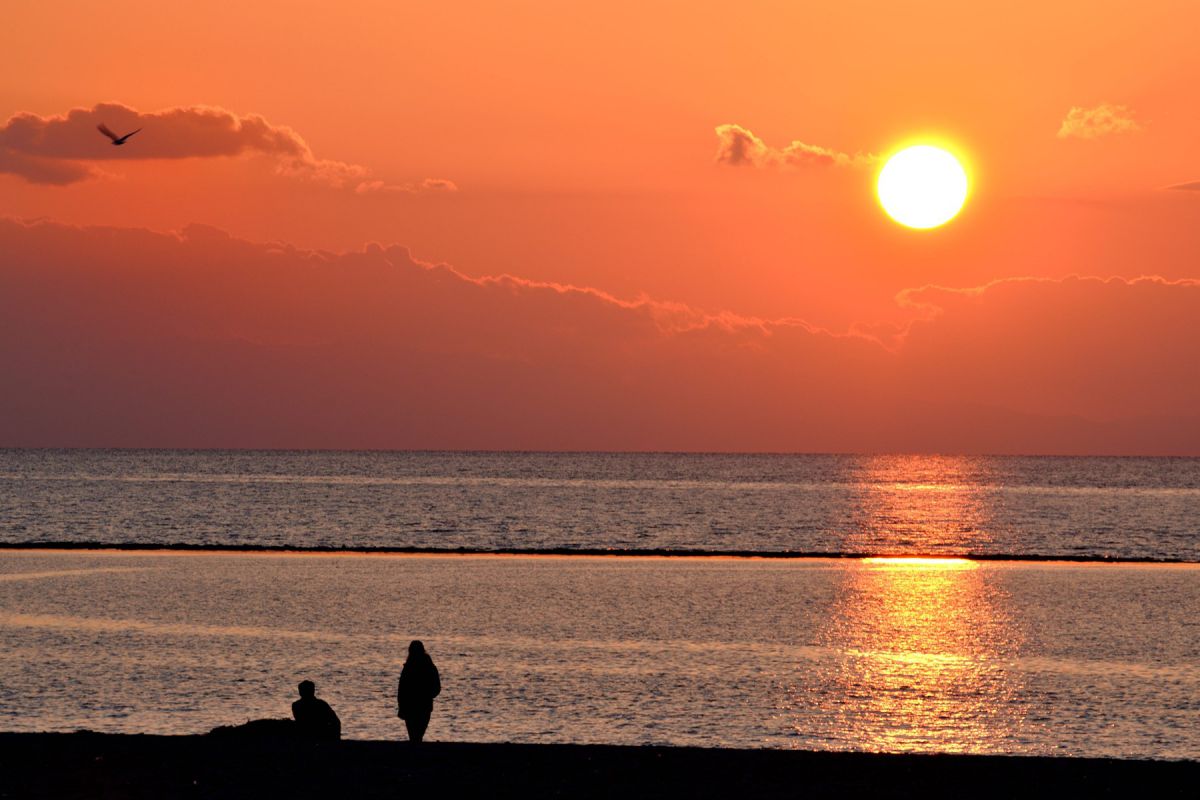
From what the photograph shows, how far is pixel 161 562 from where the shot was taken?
232 feet

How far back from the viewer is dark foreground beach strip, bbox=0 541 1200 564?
262 ft

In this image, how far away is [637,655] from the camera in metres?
35.5

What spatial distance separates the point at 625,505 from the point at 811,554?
66.6 meters

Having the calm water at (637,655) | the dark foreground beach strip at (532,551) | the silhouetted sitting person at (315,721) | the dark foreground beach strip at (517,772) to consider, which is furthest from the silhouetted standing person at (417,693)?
the dark foreground beach strip at (532,551)

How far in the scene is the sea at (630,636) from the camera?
1037 inches

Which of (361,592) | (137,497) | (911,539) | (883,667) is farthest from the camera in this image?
(137,497)

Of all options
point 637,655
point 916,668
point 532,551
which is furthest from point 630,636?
point 532,551

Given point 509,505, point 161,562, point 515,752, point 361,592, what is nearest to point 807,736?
point 515,752

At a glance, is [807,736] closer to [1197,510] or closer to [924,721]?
[924,721]

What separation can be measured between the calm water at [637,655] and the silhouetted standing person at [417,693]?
3654 millimetres

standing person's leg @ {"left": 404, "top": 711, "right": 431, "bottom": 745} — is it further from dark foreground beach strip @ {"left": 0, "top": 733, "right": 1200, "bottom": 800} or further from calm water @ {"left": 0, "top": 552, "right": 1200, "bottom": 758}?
calm water @ {"left": 0, "top": 552, "right": 1200, "bottom": 758}

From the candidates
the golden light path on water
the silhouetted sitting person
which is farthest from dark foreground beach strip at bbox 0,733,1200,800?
the golden light path on water

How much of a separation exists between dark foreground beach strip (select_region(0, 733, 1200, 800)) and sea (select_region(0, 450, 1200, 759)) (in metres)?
5.70

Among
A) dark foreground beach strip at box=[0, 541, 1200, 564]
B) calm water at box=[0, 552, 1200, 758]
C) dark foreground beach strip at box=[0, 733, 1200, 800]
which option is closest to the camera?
dark foreground beach strip at box=[0, 733, 1200, 800]
